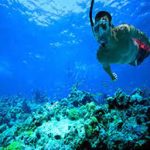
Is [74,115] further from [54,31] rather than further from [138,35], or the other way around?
[54,31]

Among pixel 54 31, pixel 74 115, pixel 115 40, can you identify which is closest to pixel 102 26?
pixel 115 40

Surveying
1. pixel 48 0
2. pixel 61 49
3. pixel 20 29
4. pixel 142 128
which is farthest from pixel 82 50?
pixel 142 128

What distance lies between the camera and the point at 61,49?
44562 millimetres

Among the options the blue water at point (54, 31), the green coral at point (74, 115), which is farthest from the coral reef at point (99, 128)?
the blue water at point (54, 31)

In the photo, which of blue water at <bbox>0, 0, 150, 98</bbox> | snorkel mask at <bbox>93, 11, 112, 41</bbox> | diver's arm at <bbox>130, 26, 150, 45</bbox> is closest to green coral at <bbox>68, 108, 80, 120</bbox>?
diver's arm at <bbox>130, 26, 150, 45</bbox>

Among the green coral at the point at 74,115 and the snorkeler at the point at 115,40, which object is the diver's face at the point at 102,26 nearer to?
the snorkeler at the point at 115,40

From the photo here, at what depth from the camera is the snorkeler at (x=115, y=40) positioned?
9.32 ft

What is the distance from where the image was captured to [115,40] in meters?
3.09

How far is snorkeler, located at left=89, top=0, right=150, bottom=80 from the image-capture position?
2842mm

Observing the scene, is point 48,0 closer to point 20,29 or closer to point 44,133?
point 20,29

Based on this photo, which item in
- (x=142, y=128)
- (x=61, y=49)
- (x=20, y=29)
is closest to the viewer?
(x=142, y=128)

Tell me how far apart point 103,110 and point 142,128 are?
1795mm

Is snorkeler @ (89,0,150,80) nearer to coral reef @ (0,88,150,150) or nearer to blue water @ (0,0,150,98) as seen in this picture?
coral reef @ (0,88,150,150)

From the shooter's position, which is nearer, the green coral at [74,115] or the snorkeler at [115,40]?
the snorkeler at [115,40]
